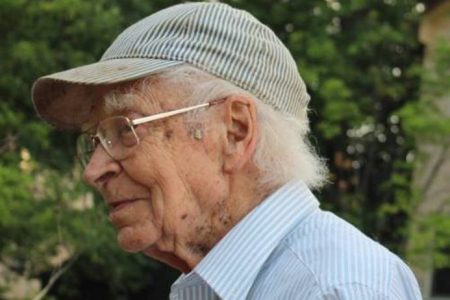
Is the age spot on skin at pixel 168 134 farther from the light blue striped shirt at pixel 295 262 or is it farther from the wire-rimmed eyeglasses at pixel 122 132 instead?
the light blue striped shirt at pixel 295 262

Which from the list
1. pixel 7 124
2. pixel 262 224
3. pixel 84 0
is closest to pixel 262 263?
pixel 262 224

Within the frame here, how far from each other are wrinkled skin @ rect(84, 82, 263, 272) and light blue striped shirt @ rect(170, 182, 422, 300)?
2.7 inches

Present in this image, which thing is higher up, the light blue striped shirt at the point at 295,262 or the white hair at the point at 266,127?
the white hair at the point at 266,127

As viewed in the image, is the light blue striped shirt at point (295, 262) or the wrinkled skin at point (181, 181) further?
the wrinkled skin at point (181, 181)

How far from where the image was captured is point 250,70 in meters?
2.00

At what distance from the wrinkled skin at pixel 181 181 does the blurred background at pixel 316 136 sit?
442 cm

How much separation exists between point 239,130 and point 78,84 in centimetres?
38

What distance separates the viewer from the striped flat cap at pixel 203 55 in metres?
1.97

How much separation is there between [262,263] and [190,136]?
0.36 m

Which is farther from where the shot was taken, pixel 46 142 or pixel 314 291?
pixel 46 142

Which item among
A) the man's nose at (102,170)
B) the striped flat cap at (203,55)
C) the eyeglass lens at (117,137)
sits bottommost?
the man's nose at (102,170)

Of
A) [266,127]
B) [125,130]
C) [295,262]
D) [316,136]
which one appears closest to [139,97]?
[125,130]

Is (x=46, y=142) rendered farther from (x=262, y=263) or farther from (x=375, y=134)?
(x=262, y=263)

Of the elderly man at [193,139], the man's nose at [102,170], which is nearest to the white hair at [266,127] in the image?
the elderly man at [193,139]
